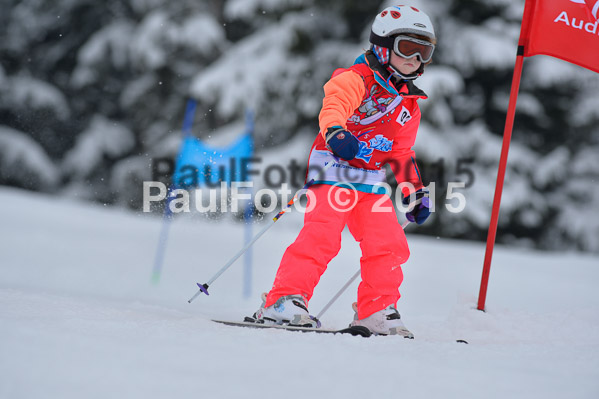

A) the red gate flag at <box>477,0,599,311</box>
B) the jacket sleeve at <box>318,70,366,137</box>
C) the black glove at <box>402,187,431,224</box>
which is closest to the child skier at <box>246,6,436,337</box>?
the jacket sleeve at <box>318,70,366,137</box>

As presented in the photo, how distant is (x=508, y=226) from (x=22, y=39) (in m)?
11.0

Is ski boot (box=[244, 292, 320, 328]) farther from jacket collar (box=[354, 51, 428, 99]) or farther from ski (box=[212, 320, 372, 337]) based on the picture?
jacket collar (box=[354, 51, 428, 99])

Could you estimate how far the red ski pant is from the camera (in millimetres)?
2428

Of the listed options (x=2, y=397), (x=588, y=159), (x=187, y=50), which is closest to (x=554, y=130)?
(x=588, y=159)

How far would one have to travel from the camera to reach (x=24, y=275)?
13.1ft

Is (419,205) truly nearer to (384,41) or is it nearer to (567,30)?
(384,41)

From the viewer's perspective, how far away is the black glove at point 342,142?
2266 millimetres

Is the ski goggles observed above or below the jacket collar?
above

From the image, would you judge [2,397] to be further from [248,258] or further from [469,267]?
[469,267]

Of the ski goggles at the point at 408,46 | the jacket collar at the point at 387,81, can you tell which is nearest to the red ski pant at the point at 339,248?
the jacket collar at the point at 387,81

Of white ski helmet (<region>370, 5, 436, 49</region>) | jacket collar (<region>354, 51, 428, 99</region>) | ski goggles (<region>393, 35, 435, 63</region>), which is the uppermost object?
white ski helmet (<region>370, 5, 436, 49</region>)

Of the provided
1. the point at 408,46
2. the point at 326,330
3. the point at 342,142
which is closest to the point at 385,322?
the point at 326,330

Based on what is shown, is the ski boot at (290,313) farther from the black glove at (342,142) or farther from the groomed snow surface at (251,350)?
the black glove at (342,142)

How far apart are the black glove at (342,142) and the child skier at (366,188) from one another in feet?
0.11
